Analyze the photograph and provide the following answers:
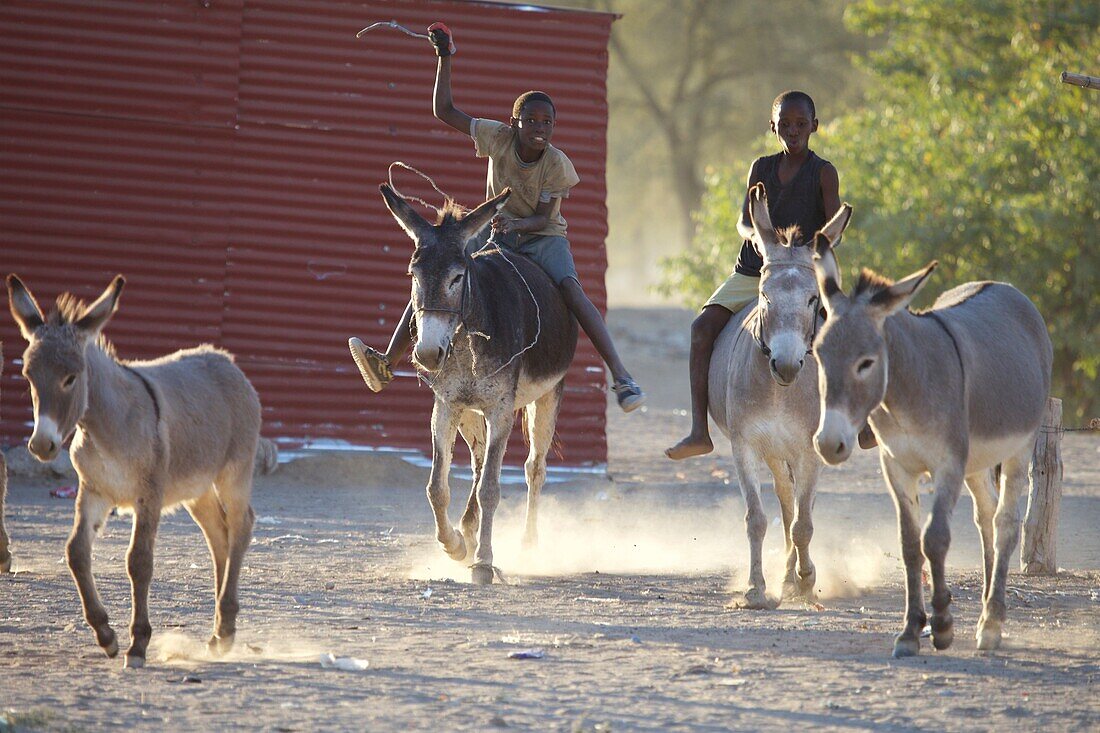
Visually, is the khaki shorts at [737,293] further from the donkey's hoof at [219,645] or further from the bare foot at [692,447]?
the donkey's hoof at [219,645]

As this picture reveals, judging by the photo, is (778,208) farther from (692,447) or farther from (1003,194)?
(1003,194)

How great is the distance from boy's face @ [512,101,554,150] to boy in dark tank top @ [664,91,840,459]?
1.43 metres

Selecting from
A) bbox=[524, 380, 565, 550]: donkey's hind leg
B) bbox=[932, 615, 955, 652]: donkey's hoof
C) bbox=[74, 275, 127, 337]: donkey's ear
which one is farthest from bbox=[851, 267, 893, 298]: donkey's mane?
bbox=[524, 380, 565, 550]: donkey's hind leg

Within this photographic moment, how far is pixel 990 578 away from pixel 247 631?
11.9ft

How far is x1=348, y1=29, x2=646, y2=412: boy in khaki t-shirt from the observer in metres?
8.84

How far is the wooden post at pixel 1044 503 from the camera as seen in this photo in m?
8.80

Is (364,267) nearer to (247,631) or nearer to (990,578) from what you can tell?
(247,631)

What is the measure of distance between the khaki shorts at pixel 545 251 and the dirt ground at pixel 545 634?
198 centimetres

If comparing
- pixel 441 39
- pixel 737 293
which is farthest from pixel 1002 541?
pixel 441 39

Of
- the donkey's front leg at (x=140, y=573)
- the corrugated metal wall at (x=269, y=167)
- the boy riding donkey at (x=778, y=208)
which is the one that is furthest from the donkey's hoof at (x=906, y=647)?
the corrugated metal wall at (x=269, y=167)

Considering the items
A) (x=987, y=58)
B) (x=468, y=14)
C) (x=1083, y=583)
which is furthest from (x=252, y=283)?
(x=987, y=58)

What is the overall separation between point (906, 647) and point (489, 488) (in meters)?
3.15

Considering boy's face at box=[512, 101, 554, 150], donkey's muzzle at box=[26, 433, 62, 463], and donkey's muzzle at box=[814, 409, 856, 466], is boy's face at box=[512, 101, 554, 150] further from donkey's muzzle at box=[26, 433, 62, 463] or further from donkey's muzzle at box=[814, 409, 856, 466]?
donkey's muzzle at box=[26, 433, 62, 463]

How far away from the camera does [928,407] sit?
19.8 feet
